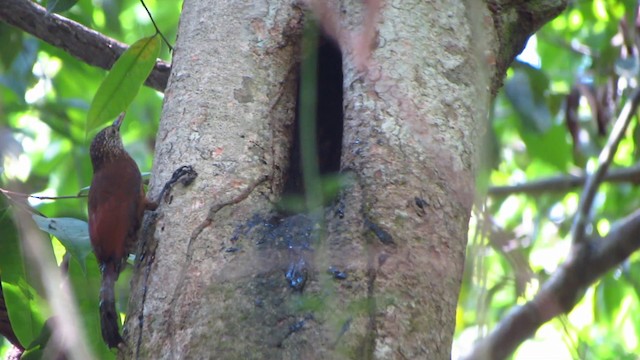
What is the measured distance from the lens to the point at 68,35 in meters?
2.90

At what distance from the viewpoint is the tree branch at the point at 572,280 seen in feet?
10.7

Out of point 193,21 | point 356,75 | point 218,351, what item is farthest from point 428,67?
point 218,351

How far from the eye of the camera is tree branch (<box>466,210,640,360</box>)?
129 inches

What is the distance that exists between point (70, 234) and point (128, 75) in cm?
50

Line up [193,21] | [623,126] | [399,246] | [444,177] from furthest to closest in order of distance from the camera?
[623,126]
[193,21]
[444,177]
[399,246]

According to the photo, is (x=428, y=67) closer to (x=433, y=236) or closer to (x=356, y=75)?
(x=356, y=75)

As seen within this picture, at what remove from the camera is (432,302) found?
1872mm

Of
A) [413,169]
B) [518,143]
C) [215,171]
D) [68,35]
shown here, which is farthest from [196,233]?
[518,143]

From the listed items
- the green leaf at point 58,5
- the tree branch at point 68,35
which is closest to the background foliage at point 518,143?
the tree branch at point 68,35

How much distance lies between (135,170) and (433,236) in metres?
1.22

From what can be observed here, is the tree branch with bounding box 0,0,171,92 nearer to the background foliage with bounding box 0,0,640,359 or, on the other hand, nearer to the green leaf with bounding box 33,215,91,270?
the background foliage with bounding box 0,0,640,359

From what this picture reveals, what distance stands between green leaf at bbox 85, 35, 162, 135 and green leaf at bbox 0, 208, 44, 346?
1.47 feet

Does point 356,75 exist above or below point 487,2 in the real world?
below

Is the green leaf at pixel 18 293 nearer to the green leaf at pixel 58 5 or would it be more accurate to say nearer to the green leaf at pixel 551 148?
the green leaf at pixel 58 5
